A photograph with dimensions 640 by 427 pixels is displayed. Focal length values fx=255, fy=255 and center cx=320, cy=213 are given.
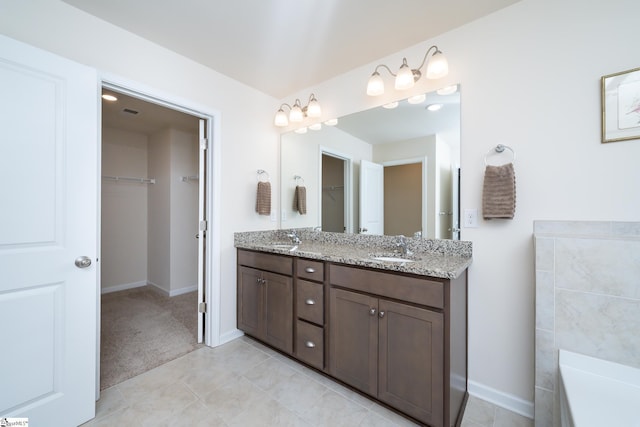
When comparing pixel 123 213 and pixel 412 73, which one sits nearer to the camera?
pixel 412 73

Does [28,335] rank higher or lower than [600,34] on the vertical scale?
lower

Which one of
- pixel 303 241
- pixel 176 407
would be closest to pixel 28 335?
pixel 176 407

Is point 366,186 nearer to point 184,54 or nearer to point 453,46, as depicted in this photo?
point 453,46

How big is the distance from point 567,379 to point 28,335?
2582 mm

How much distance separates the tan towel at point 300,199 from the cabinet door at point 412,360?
1498mm

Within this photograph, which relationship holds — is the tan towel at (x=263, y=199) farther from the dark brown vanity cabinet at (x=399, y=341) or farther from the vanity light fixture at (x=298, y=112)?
the dark brown vanity cabinet at (x=399, y=341)

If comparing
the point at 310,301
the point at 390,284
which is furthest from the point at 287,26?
the point at 310,301

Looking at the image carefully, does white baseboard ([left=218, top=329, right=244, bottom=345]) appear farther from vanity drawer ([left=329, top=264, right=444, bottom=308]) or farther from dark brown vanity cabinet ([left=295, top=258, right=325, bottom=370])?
vanity drawer ([left=329, top=264, right=444, bottom=308])

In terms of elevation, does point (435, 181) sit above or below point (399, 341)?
above

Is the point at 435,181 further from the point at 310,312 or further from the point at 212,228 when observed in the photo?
the point at 212,228

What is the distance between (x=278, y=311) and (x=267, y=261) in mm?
409

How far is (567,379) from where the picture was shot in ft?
3.71

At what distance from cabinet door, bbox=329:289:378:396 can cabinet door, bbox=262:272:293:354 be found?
40 cm

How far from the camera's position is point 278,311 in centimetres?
206
